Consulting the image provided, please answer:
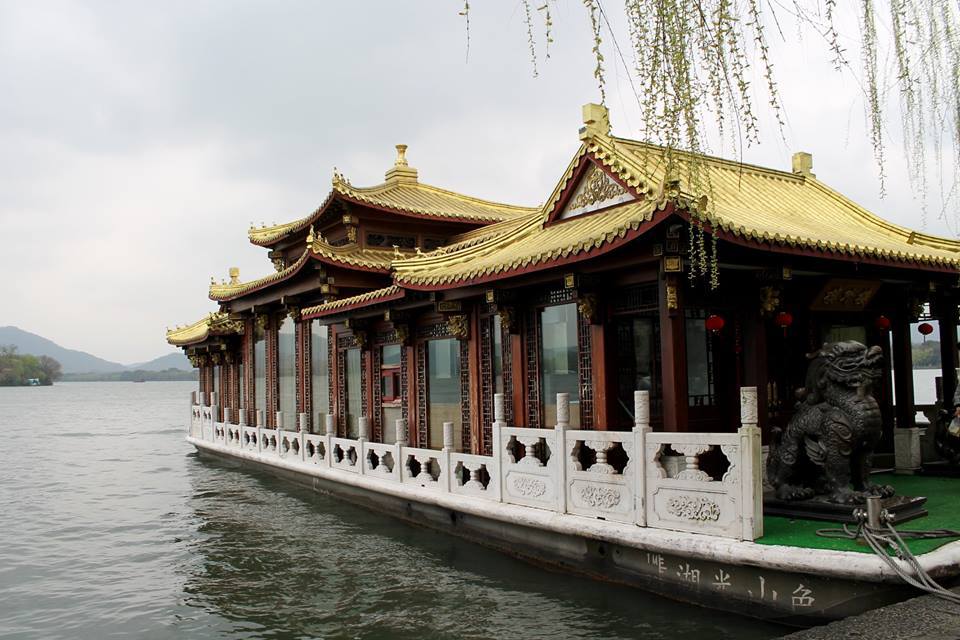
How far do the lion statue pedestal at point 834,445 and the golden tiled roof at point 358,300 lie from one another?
219 inches

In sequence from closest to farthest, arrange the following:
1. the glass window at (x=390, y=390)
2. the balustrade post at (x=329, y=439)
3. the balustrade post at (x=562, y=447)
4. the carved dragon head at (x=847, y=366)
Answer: the carved dragon head at (x=847, y=366) < the balustrade post at (x=562, y=447) < the glass window at (x=390, y=390) < the balustrade post at (x=329, y=439)

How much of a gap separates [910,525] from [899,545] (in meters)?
1.19

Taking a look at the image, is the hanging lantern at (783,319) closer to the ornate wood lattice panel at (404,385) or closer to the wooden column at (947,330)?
the wooden column at (947,330)

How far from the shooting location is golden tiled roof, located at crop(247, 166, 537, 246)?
1519 centimetres

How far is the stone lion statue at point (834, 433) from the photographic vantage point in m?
6.64

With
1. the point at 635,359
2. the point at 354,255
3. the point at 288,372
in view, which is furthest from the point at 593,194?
the point at 288,372

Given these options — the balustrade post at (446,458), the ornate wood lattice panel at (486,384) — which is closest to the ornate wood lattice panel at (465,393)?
the ornate wood lattice panel at (486,384)

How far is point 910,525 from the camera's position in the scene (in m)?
6.35

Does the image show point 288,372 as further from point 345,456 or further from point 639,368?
point 639,368

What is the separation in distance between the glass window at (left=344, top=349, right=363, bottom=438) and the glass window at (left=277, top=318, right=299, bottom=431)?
254 cm

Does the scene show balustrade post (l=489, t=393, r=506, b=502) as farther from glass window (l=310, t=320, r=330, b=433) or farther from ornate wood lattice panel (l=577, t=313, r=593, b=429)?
glass window (l=310, t=320, r=330, b=433)

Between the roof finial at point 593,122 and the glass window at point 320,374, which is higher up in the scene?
the roof finial at point 593,122

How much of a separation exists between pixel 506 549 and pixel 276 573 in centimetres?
261

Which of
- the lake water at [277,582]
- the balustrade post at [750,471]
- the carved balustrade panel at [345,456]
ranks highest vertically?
the balustrade post at [750,471]
